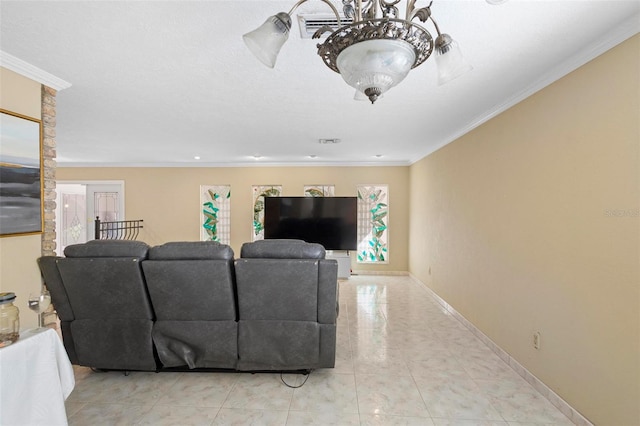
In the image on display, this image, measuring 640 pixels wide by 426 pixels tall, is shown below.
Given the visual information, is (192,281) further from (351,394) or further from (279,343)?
(351,394)

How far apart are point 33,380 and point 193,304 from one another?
101 centimetres

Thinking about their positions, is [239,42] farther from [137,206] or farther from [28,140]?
[137,206]

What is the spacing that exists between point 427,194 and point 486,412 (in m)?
3.55

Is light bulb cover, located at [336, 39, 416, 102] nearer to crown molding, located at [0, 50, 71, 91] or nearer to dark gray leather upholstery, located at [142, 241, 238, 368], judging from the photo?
dark gray leather upholstery, located at [142, 241, 238, 368]

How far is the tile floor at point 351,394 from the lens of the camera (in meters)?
2.02

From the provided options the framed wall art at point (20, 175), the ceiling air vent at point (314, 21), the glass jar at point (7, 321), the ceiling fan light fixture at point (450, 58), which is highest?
the ceiling air vent at point (314, 21)

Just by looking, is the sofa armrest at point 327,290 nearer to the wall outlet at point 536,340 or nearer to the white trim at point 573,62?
the wall outlet at point 536,340

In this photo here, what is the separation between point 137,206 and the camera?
21.3ft

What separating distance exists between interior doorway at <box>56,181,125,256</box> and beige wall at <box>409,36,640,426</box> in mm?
7146

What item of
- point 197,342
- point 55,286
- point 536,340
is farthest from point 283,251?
point 536,340

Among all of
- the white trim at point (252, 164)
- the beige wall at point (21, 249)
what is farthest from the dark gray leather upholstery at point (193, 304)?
the white trim at point (252, 164)

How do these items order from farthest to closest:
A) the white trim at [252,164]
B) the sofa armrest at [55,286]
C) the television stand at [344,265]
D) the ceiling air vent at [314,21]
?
the white trim at [252,164]
the television stand at [344,265]
the sofa armrest at [55,286]
the ceiling air vent at [314,21]

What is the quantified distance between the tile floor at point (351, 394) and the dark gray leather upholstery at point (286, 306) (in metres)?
0.21

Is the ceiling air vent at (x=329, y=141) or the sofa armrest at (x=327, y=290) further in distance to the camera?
the ceiling air vent at (x=329, y=141)
